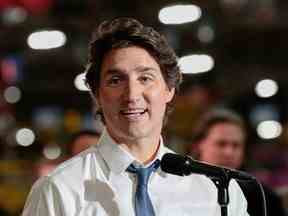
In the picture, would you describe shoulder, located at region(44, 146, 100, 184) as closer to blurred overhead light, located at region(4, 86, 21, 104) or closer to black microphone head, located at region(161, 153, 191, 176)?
black microphone head, located at region(161, 153, 191, 176)

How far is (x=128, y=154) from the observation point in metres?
4.05

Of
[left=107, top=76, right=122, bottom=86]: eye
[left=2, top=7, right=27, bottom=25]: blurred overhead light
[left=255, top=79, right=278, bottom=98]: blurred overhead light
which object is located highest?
[left=2, top=7, right=27, bottom=25]: blurred overhead light

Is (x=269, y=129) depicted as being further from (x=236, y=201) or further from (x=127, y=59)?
(x=127, y=59)

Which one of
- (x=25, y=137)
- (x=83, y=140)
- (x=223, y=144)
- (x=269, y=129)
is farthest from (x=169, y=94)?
(x=25, y=137)

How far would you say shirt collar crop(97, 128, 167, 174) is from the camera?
159 inches

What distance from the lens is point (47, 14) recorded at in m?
Answer: 25.3

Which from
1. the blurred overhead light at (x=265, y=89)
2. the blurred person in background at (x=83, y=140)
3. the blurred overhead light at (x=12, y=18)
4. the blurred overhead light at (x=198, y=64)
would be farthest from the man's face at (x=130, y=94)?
the blurred overhead light at (x=12, y=18)

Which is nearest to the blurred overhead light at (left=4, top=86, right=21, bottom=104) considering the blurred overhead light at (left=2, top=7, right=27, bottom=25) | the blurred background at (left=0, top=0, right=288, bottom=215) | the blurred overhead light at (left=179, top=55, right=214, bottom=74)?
the blurred background at (left=0, top=0, right=288, bottom=215)

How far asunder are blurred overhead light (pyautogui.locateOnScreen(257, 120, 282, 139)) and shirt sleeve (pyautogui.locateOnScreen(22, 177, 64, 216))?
17.2 m

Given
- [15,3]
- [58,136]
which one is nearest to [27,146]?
[58,136]

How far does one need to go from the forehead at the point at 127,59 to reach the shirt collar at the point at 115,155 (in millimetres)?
266

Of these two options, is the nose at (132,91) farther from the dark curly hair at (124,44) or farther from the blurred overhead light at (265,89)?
the blurred overhead light at (265,89)

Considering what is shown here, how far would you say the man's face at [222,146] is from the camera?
6691 millimetres

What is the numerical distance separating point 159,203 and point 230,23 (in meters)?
23.4
